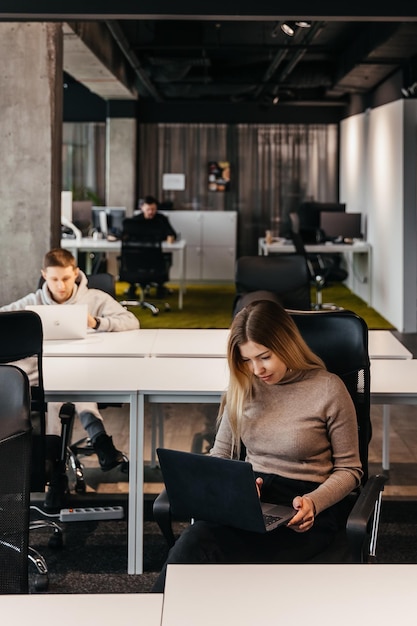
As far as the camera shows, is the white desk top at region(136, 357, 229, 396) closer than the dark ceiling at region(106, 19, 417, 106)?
Yes

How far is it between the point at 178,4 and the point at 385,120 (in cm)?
802

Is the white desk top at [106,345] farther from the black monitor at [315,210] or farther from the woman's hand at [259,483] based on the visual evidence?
the black monitor at [315,210]

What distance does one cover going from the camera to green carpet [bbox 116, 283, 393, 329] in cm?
1176

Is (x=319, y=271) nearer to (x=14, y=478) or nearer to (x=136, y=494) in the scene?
(x=136, y=494)

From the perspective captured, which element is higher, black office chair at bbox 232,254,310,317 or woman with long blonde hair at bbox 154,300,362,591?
black office chair at bbox 232,254,310,317

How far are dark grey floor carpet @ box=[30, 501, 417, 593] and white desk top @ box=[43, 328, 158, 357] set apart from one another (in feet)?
2.71

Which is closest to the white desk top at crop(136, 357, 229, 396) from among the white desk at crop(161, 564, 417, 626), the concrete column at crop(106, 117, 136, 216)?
the white desk at crop(161, 564, 417, 626)

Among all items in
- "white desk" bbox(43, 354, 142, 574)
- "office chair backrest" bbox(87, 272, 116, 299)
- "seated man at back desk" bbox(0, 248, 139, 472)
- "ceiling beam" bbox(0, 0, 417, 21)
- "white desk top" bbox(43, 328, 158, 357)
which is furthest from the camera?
"office chair backrest" bbox(87, 272, 116, 299)

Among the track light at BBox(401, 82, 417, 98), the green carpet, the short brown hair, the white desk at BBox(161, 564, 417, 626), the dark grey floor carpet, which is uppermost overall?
the track light at BBox(401, 82, 417, 98)

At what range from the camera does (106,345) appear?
212 inches

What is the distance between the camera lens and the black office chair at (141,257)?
11.9m

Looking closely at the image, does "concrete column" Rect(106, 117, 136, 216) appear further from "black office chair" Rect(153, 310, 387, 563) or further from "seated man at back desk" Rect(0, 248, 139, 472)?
"black office chair" Rect(153, 310, 387, 563)

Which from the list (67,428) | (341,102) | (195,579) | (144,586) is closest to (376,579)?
(195,579)

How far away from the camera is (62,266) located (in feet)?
18.1
